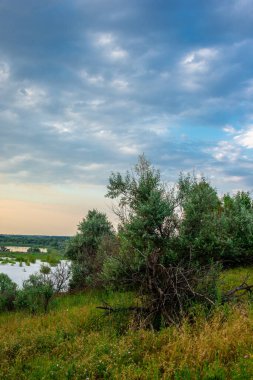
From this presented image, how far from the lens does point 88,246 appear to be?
25.0 metres

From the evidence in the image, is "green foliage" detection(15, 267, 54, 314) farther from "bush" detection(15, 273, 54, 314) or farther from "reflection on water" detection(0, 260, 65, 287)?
"reflection on water" detection(0, 260, 65, 287)

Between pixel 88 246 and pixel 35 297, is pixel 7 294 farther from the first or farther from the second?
pixel 88 246

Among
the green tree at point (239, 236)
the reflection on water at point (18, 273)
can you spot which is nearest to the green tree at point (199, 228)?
the green tree at point (239, 236)

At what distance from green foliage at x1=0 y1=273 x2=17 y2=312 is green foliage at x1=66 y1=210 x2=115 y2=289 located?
489cm

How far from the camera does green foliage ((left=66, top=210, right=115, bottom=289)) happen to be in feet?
73.9

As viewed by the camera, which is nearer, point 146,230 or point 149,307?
point 149,307

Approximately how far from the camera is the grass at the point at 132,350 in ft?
23.6

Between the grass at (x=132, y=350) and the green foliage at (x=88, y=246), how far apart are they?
1074 centimetres

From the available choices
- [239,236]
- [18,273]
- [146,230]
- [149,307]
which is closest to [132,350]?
[149,307]

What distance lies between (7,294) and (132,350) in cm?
1068

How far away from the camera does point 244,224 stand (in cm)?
2141

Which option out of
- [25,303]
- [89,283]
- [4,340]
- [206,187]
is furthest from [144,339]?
[89,283]

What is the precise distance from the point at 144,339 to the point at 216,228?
32.0 ft

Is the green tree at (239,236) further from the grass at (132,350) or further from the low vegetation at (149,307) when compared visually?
the grass at (132,350)
